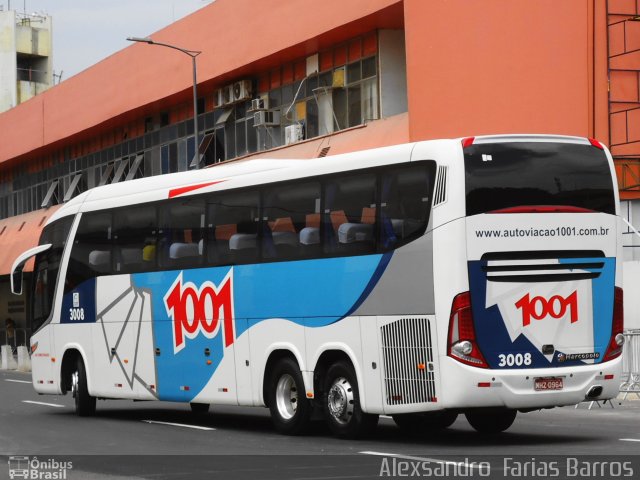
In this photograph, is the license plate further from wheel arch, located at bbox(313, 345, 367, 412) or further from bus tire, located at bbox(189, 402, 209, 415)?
bus tire, located at bbox(189, 402, 209, 415)

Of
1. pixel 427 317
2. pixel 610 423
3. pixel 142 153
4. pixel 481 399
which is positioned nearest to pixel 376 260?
pixel 427 317

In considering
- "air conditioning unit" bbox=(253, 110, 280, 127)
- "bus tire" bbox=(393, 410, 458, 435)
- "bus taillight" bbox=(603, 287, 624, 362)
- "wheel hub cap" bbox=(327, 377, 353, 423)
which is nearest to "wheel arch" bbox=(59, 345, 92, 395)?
"bus tire" bbox=(393, 410, 458, 435)

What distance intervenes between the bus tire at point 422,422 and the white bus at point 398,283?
6 cm

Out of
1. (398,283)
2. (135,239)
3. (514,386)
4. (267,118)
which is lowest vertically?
(514,386)

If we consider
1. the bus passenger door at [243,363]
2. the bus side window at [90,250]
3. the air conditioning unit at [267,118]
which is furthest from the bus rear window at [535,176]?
the air conditioning unit at [267,118]

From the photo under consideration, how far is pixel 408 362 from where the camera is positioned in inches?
630

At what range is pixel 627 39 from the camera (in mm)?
34156

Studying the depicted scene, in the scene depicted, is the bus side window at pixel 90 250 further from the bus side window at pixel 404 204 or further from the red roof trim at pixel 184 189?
the bus side window at pixel 404 204

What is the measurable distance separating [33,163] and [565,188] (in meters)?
54.3

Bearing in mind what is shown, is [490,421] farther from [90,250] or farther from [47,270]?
[47,270]

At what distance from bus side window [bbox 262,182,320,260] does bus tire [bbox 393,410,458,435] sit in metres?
2.56

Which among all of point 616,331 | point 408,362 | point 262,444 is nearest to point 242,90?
point 262,444

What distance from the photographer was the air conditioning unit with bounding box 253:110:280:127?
1725 inches

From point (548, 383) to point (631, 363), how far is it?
9080 millimetres
